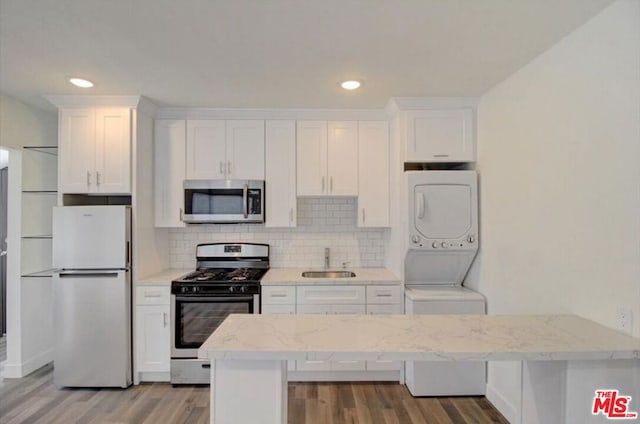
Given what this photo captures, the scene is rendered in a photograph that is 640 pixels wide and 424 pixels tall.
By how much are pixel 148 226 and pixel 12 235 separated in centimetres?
116

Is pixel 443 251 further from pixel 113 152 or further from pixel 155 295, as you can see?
pixel 113 152

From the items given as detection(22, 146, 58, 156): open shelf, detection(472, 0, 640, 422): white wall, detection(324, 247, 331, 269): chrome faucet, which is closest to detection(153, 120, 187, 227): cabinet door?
detection(22, 146, 58, 156): open shelf

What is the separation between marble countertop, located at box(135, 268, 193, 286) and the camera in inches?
118

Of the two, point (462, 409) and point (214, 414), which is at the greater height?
point (214, 414)

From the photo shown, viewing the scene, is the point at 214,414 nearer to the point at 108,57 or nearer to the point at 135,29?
the point at 135,29

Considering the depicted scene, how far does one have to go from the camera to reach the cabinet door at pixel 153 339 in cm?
300

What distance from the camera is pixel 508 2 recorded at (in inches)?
65.4

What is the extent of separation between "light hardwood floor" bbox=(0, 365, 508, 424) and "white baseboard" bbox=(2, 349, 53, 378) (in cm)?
9

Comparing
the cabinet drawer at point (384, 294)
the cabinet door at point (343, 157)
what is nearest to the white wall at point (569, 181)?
the cabinet drawer at point (384, 294)

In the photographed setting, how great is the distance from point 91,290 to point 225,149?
5.42 feet

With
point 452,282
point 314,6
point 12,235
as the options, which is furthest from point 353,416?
point 12,235

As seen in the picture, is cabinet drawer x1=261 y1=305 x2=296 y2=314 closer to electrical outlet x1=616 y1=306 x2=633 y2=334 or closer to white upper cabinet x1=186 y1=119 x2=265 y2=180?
white upper cabinet x1=186 y1=119 x2=265 y2=180

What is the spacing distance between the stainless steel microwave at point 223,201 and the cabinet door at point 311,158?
1.34 feet

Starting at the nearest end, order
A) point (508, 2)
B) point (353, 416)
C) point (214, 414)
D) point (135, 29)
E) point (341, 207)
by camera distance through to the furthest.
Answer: point (214, 414) < point (508, 2) < point (135, 29) < point (353, 416) < point (341, 207)
